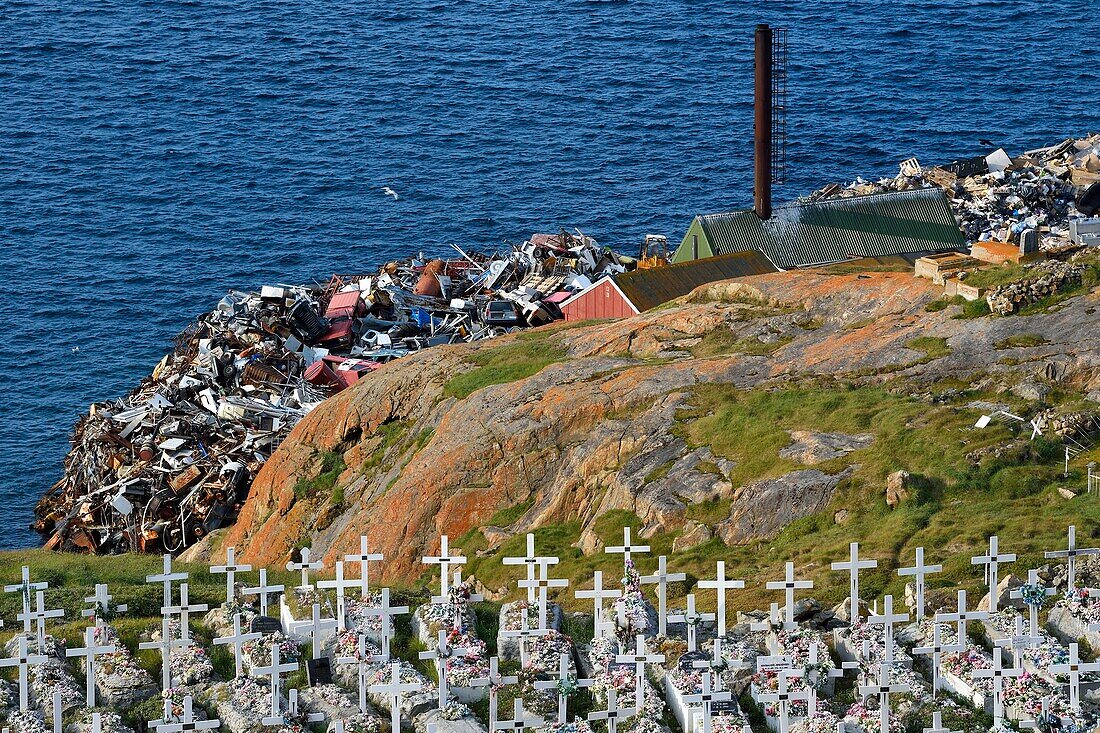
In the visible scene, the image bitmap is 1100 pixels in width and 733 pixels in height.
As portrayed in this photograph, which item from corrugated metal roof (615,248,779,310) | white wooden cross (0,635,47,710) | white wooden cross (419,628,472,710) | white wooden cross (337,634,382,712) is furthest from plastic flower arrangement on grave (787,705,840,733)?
corrugated metal roof (615,248,779,310)

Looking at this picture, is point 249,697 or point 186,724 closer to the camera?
point 186,724

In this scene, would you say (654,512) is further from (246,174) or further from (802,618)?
(246,174)

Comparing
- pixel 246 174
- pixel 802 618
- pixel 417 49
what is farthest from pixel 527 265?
pixel 417 49

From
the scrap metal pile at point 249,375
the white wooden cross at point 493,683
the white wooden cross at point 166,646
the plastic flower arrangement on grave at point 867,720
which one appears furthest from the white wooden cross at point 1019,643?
the scrap metal pile at point 249,375

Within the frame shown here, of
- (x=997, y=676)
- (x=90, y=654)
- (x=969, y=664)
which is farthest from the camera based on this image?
(x=90, y=654)

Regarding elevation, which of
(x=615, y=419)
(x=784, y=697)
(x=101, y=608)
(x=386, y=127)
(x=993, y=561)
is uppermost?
(x=993, y=561)

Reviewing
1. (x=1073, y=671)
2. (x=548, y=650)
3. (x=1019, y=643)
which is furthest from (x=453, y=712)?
(x=1073, y=671)

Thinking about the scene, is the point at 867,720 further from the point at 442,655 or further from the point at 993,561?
the point at 442,655
